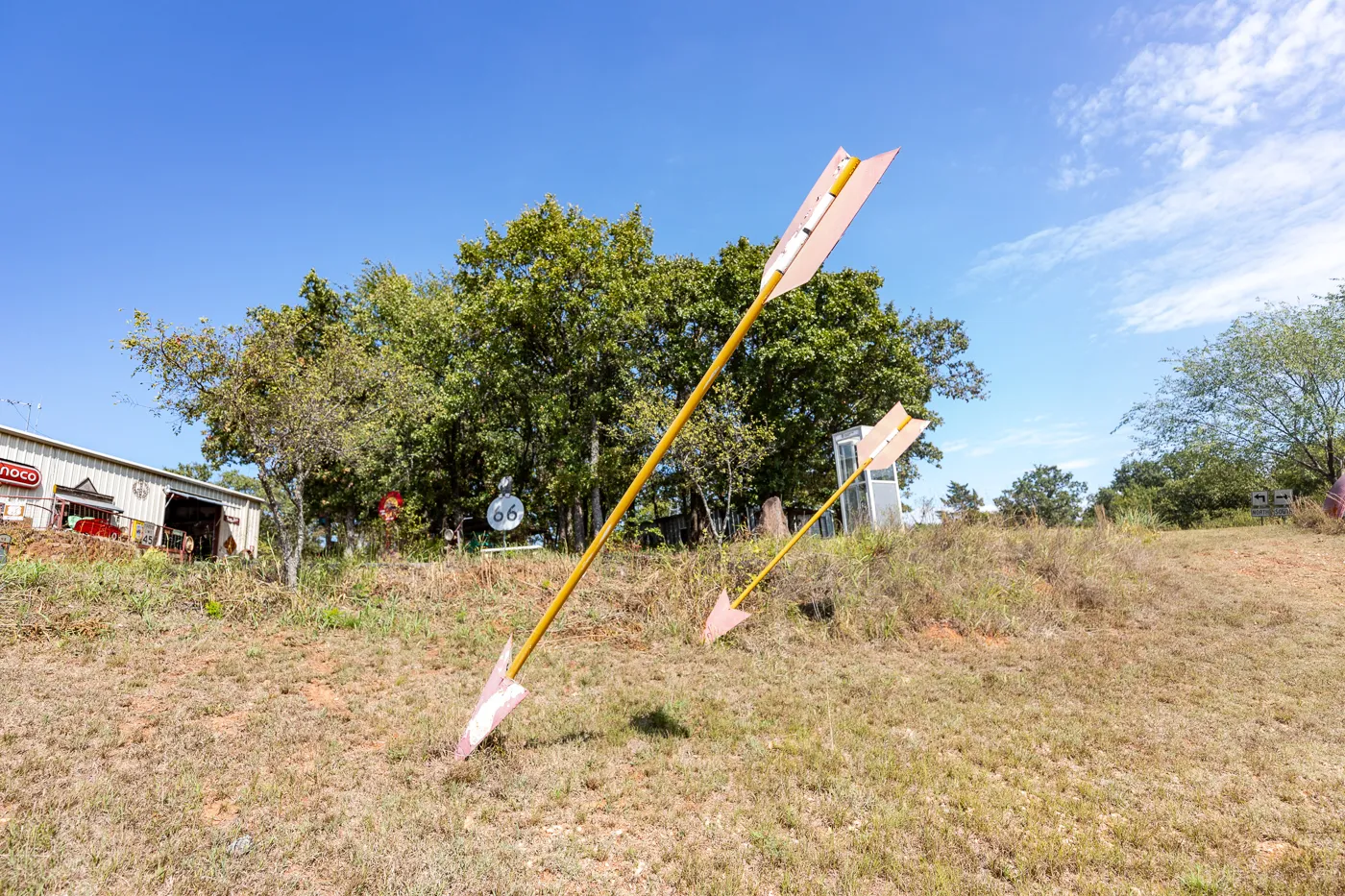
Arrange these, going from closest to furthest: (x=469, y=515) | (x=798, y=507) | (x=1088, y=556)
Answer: (x=1088, y=556) → (x=798, y=507) → (x=469, y=515)

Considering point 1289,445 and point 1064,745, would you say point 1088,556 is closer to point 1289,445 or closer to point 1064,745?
point 1064,745

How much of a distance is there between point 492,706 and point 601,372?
16.2m

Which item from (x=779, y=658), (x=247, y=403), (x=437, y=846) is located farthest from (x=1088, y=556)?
(x=247, y=403)

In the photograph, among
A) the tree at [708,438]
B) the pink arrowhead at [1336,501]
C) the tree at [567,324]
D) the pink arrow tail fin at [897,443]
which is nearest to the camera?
the pink arrow tail fin at [897,443]

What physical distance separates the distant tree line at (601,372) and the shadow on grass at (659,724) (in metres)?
9.45

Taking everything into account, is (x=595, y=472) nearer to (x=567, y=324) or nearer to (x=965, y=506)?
(x=567, y=324)

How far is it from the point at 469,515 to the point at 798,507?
43.1 ft

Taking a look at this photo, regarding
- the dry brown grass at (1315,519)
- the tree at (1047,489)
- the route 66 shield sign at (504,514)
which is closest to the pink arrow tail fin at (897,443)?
the route 66 shield sign at (504,514)

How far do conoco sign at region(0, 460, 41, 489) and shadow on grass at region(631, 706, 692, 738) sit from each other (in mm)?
19289

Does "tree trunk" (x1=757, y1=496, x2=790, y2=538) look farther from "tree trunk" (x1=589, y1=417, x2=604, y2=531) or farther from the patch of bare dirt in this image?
the patch of bare dirt

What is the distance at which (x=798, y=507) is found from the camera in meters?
22.9

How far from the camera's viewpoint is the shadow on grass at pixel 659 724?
18.4 feet

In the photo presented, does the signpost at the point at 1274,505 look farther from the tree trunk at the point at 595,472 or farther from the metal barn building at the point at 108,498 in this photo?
the metal barn building at the point at 108,498

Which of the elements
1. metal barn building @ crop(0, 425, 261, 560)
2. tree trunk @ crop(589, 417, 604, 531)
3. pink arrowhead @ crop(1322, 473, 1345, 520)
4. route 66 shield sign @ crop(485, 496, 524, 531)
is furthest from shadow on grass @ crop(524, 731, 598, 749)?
pink arrowhead @ crop(1322, 473, 1345, 520)
